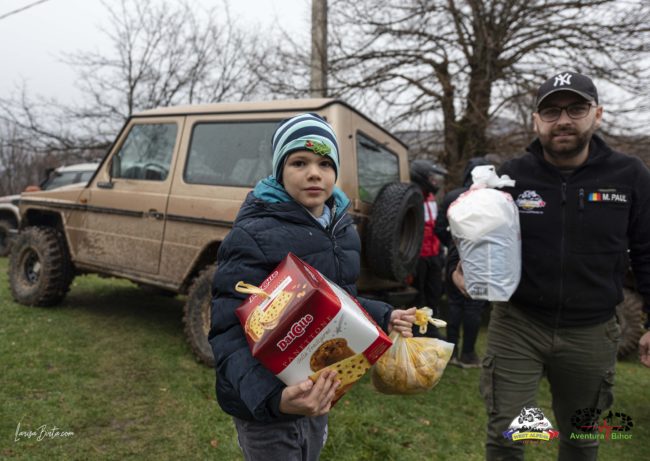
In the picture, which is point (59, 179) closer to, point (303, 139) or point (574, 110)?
point (303, 139)

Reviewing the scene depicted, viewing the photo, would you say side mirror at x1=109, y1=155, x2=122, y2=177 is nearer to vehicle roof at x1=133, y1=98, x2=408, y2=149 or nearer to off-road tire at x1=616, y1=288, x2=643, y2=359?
vehicle roof at x1=133, y1=98, x2=408, y2=149

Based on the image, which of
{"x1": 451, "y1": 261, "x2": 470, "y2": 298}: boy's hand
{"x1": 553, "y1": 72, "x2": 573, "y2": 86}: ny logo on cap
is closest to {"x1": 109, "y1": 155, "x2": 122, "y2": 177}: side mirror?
{"x1": 451, "y1": 261, "x2": 470, "y2": 298}: boy's hand

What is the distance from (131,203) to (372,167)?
7.53ft

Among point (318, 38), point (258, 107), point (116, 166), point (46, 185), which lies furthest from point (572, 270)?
point (46, 185)

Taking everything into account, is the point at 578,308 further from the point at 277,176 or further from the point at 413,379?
the point at 277,176

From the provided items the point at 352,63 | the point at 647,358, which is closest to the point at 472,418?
the point at 647,358

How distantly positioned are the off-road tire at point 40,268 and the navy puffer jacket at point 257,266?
4.38 meters

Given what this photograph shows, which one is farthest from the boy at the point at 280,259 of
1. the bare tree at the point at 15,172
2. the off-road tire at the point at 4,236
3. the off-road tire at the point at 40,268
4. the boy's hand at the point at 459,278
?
the bare tree at the point at 15,172

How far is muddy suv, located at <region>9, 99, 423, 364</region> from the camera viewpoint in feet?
12.5

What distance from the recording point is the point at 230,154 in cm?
412

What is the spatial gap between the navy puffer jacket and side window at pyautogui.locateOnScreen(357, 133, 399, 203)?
2.38 metres

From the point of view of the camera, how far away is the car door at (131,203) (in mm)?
4402

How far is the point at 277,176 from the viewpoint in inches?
63.1

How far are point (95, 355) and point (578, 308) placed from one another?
366 centimetres
